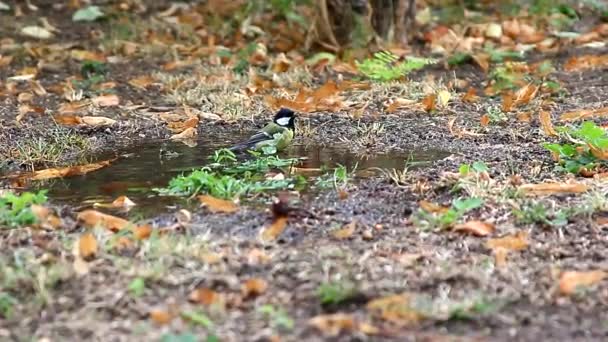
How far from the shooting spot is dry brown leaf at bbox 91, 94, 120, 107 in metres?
6.98

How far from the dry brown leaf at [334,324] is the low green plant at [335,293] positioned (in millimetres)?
154

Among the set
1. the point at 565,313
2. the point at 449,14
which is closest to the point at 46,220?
the point at 565,313

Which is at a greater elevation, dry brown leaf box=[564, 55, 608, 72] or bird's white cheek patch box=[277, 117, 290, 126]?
bird's white cheek patch box=[277, 117, 290, 126]

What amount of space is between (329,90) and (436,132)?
48.8 inches

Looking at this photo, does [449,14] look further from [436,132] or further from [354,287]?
[354,287]

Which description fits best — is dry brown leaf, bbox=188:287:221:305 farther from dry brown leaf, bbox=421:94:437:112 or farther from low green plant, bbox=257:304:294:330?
dry brown leaf, bbox=421:94:437:112

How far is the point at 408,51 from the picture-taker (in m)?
8.59

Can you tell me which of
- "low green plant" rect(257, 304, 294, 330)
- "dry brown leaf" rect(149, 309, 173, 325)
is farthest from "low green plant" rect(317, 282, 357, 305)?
"dry brown leaf" rect(149, 309, 173, 325)

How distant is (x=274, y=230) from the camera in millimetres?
3758

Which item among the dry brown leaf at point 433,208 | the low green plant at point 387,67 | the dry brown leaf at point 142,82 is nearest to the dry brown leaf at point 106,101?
the dry brown leaf at point 142,82

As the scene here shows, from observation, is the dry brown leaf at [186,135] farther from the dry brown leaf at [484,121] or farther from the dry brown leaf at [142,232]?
the dry brown leaf at [142,232]

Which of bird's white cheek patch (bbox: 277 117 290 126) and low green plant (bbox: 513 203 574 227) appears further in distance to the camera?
bird's white cheek patch (bbox: 277 117 290 126)

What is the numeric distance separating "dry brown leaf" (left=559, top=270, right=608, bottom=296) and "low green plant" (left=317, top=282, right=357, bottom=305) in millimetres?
699

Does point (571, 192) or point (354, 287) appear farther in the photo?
point (571, 192)
